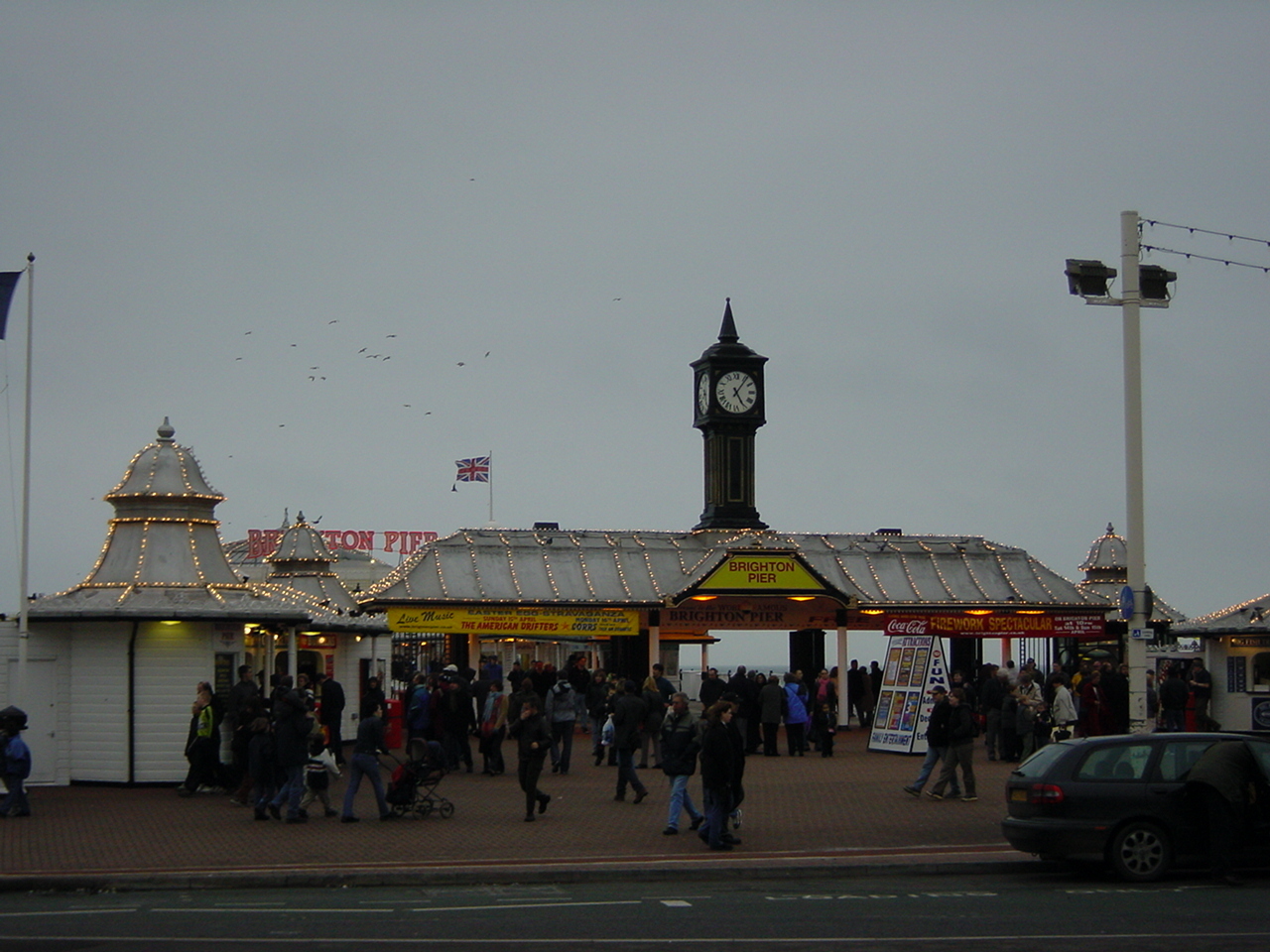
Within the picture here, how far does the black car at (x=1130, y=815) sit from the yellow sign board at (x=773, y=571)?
21.2m

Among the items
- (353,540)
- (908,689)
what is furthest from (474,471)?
(908,689)

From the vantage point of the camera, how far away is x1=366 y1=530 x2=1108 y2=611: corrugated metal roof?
37.7 m

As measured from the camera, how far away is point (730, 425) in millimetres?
43344

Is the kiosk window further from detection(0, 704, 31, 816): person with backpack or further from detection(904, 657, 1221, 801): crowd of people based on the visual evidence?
detection(0, 704, 31, 816): person with backpack

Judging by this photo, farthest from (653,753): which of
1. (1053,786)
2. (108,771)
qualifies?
(1053,786)

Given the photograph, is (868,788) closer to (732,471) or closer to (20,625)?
(20,625)

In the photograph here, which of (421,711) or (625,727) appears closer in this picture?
(625,727)

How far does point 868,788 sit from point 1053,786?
869 centimetres

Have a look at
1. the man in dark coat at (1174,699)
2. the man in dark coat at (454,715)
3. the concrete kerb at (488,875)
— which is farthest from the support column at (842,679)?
the concrete kerb at (488,875)

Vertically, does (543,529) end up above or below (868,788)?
above

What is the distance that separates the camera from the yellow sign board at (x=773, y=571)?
36875 mm

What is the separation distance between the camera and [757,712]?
1192 inches

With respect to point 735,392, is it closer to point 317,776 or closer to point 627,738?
point 627,738

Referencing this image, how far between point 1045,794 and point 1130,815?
79 centimetres
